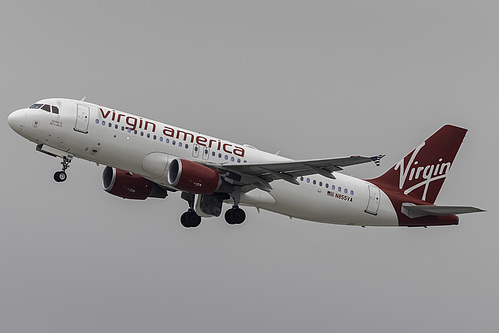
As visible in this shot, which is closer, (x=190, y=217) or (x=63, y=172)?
(x=63, y=172)

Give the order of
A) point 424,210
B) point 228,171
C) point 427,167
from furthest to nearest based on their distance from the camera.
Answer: point 427,167, point 424,210, point 228,171

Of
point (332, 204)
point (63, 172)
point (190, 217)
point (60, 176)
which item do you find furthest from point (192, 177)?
point (332, 204)

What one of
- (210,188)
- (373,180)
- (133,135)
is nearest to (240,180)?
(210,188)

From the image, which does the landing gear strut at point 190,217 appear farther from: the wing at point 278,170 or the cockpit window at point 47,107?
the cockpit window at point 47,107

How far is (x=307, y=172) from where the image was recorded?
53.8 metres

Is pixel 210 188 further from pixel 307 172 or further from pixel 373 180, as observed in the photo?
pixel 373 180

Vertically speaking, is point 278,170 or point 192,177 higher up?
point 278,170

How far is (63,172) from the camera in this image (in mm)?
53125

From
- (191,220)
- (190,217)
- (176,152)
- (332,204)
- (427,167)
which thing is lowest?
(191,220)

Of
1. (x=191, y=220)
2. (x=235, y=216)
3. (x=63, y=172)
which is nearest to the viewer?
(x=63, y=172)

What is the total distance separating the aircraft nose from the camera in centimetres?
5212

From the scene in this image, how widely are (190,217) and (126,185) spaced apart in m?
4.11

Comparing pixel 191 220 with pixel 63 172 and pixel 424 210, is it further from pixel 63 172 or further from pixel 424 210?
pixel 424 210

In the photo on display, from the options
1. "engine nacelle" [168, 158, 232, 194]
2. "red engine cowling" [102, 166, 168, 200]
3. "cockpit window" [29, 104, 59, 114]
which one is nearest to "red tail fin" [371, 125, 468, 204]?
"engine nacelle" [168, 158, 232, 194]
